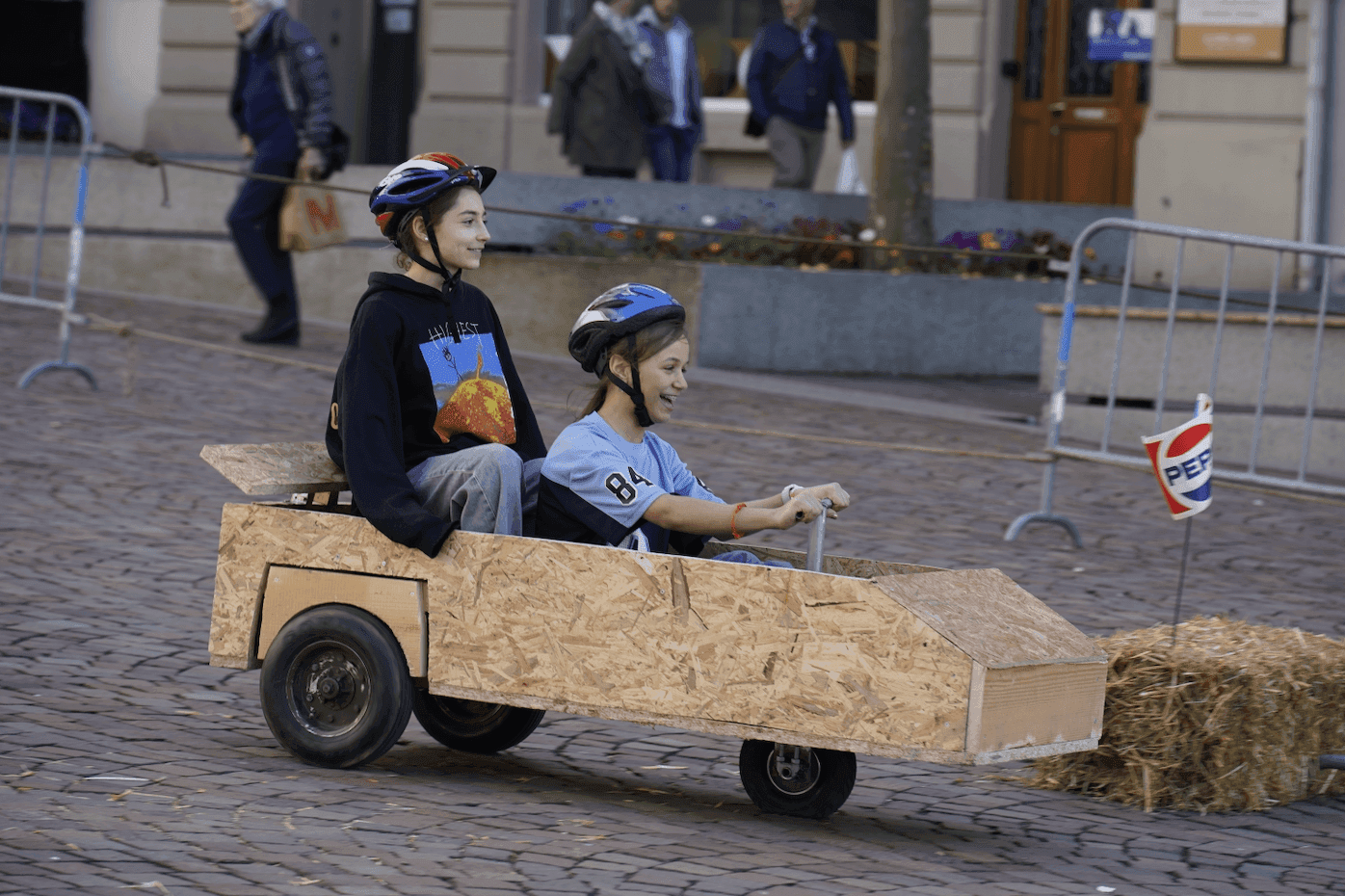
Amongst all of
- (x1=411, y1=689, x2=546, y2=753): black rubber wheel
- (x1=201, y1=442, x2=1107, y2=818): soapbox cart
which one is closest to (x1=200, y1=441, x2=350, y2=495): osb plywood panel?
(x1=201, y1=442, x2=1107, y2=818): soapbox cart

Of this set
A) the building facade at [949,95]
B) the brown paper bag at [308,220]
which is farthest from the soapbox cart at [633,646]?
the building facade at [949,95]

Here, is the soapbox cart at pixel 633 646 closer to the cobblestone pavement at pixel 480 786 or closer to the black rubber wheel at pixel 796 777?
the black rubber wheel at pixel 796 777

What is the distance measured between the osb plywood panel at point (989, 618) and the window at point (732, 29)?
15642mm

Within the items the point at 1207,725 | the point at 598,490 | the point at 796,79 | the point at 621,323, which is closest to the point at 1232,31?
the point at 796,79

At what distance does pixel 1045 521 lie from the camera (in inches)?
343

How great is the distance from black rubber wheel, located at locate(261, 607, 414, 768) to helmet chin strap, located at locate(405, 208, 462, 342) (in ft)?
2.57

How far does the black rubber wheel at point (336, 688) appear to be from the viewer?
4.63 meters

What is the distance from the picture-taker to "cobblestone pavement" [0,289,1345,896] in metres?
3.96

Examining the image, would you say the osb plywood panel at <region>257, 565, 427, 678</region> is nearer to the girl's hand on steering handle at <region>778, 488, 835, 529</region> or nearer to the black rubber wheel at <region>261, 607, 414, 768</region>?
the black rubber wheel at <region>261, 607, 414, 768</region>

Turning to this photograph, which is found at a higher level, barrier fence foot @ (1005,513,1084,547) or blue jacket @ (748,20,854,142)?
blue jacket @ (748,20,854,142)

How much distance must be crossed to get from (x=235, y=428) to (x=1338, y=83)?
10287mm

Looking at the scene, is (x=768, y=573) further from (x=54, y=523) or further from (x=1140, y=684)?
(x=54, y=523)

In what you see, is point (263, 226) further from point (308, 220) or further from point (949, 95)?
point (949, 95)

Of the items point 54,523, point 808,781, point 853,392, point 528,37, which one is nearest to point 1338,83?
point 853,392
